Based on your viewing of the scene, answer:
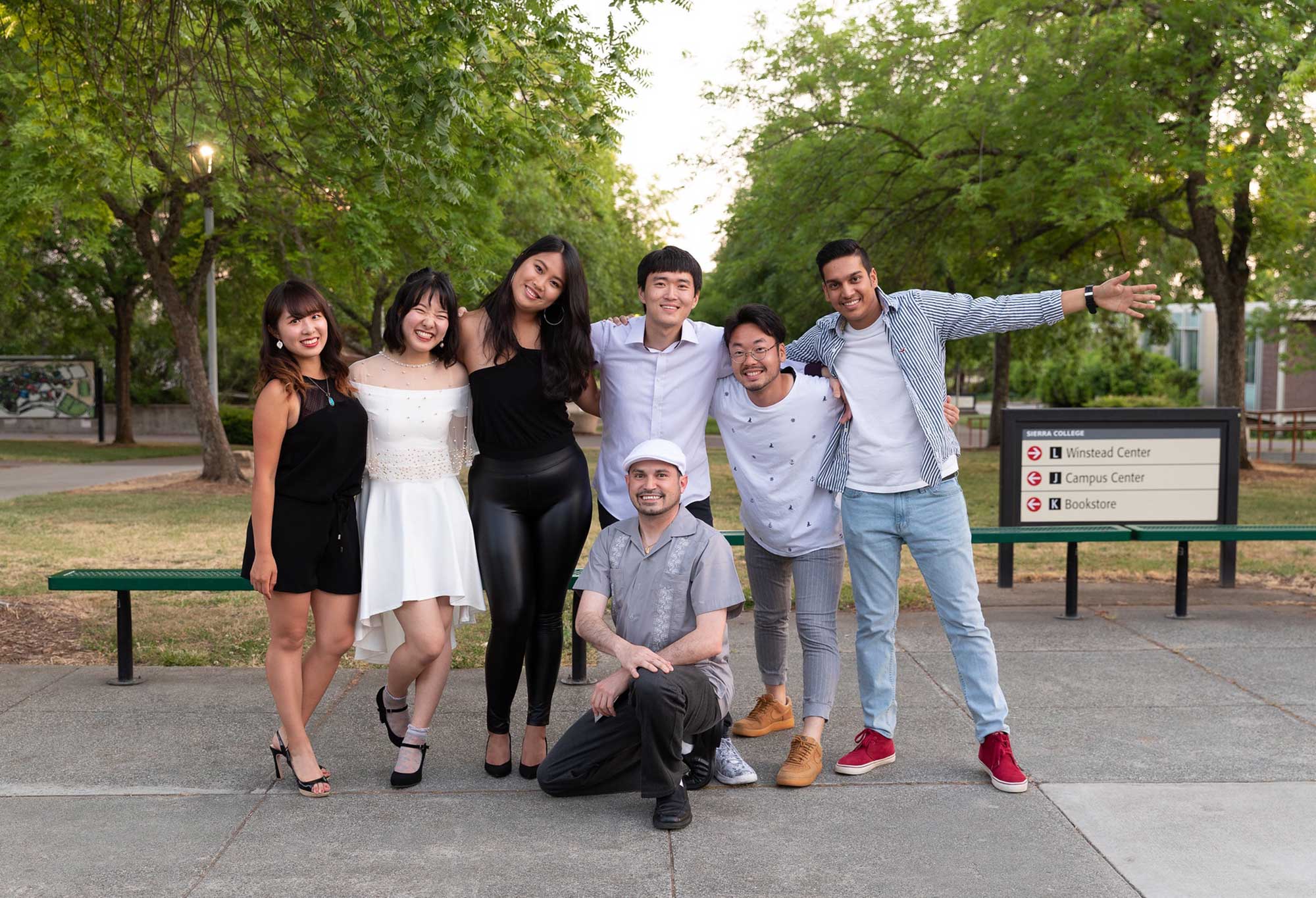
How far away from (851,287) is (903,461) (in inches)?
25.5

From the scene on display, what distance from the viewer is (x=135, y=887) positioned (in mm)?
3172

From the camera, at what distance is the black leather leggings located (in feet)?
12.8

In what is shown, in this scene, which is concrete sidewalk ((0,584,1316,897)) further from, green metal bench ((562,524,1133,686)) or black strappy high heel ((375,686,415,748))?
A: green metal bench ((562,524,1133,686))

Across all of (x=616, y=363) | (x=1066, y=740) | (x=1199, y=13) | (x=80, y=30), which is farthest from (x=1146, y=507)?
(x=1199, y=13)

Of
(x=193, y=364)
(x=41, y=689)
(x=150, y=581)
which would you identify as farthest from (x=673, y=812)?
(x=193, y=364)

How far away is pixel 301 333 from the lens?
12.4 ft

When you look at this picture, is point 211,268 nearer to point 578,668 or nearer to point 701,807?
point 578,668

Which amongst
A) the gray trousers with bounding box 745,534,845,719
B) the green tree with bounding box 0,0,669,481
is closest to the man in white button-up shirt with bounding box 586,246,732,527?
the gray trousers with bounding box 745,534,845,719

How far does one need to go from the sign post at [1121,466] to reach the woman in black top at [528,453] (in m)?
4.33

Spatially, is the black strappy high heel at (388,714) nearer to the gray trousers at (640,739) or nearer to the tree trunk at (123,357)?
the gray trousers at (640,739)

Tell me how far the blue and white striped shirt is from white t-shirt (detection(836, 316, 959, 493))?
0.02 m

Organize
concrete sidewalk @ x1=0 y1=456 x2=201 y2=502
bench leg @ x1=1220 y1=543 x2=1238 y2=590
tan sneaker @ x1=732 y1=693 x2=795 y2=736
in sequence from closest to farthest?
tan sneaker @ x1=732 y1=693 x2=795 y2=736 < bench leg @ x1=1220 y1=543 x2=1238 y2=590 < concrete sidewalk @ x1=0 y1=456 x2=201 y2=502

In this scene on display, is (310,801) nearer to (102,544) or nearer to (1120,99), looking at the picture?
(102,544)

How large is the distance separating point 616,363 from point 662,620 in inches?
37.4
